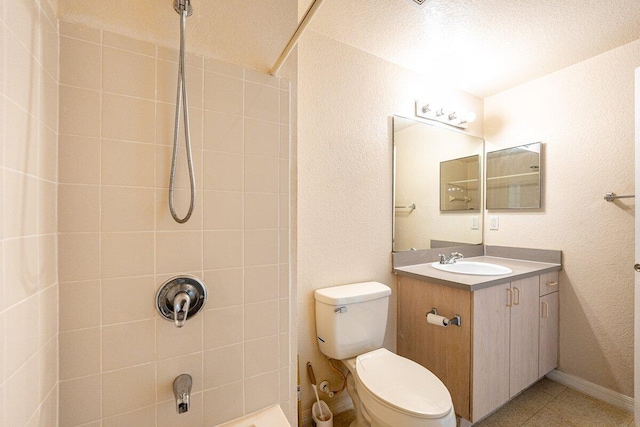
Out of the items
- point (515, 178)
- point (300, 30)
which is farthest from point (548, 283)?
point (300, 30)

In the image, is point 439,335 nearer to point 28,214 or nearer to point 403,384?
point 403,384

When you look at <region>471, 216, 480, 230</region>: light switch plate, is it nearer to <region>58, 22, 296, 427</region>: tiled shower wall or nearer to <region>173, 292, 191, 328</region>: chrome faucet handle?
<region>58, 22, 296, 427</region>: tiled shower wall

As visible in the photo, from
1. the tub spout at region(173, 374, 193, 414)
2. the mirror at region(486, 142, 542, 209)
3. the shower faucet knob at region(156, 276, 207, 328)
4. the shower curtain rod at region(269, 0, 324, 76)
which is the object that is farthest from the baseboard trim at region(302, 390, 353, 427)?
the mirror at region(486, 142, 542, 209)

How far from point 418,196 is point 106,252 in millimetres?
1835

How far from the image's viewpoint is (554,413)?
1.62 metres

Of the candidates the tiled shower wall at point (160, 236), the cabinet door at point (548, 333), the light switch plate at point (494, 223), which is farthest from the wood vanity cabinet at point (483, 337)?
the tiled shower wall at point (160, 236)

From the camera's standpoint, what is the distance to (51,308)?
681 mm

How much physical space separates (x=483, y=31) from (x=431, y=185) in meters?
0.99

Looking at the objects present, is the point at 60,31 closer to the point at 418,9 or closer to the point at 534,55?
the point at 418,9

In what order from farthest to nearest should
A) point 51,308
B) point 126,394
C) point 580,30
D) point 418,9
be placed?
point 580,30 < point 418,9 < point 126,394 < point 51,308

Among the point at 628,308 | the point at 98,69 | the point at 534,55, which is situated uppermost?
the point at 534,55

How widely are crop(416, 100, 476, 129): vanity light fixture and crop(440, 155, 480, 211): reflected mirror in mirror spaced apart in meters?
0.30

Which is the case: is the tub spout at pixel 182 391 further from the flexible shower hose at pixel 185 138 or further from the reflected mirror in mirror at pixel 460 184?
the reflected mirror in mirror at pixel 460 184

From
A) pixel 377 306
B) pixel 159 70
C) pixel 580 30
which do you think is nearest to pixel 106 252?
pixel 159 70
